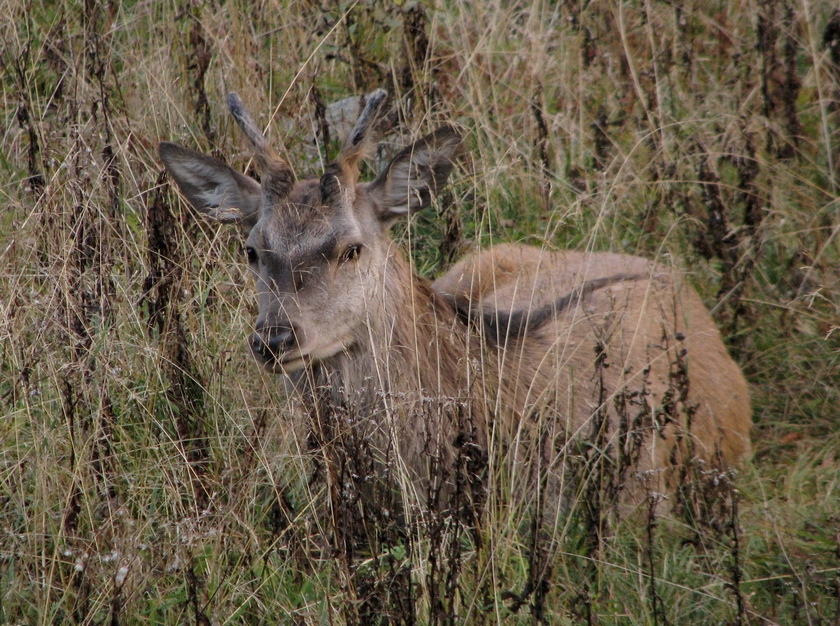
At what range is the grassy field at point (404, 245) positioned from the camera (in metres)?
3.54

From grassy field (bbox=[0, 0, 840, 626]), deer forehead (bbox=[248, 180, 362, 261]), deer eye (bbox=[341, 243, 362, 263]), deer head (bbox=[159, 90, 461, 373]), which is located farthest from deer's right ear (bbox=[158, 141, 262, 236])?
deer eye (bbox=[341, 243, 362, 263])

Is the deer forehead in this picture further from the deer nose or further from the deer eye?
the deer nose

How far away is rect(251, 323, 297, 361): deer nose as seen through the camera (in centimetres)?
413

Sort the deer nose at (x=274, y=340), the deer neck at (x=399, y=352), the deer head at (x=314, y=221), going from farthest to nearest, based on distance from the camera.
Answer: the deer neck at (x=399, y=352) → the deer head at (x=314, y=221) → the deer nose at (x=274, y=340)

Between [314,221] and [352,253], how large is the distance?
204 millimetres

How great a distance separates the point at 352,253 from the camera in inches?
177

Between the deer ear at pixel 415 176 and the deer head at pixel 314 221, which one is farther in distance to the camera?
the deer ear at pixel 415 176

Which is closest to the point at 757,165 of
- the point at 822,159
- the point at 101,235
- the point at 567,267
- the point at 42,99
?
the point at 822,159

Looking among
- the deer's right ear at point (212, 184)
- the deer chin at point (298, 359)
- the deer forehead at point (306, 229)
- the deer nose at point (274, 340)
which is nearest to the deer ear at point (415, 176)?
the deer forehead at point (306, 229)

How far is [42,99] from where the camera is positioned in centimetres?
639

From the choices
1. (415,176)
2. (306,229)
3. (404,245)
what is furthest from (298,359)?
(404,245)

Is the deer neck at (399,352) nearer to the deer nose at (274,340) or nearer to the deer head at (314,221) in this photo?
the deer head at (314,221)

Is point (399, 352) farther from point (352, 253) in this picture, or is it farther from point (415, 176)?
point (415, 176)

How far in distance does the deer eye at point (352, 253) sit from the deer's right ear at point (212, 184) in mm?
552
